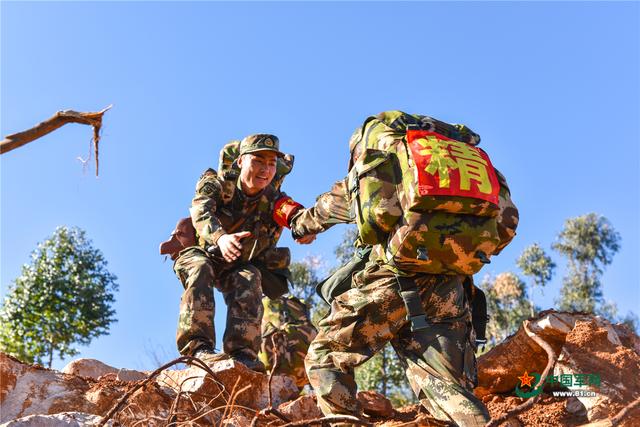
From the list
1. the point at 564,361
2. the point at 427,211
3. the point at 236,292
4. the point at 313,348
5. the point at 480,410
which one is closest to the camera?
the point at 480,410

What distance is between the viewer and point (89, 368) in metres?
6.21

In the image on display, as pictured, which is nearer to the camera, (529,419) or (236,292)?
(529,419)

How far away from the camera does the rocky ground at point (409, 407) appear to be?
15.4 feet

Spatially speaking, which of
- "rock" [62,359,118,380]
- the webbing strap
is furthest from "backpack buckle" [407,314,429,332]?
"rock" [62,359,118,380]

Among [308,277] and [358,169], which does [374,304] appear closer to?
[358,169]

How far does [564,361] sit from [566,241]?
2848cm

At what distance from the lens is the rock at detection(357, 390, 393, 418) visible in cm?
501

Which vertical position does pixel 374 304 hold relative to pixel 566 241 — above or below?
below

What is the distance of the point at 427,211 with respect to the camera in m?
3.74

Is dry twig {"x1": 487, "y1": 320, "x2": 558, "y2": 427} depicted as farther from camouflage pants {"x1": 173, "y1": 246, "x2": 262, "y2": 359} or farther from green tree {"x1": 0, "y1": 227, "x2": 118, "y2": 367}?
green tree {"x1": 0, "y1": 227, "x2": 118, "y2": 367}

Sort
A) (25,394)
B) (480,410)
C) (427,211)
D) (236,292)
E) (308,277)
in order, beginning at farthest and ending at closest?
(308,277), (236,292), (25,394), (427,211), (480,410)

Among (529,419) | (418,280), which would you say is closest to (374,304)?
(418,280)

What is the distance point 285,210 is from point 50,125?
3066mm

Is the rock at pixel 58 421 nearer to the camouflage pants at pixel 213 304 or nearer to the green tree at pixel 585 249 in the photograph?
the camouflage pants at pixel 213 304
